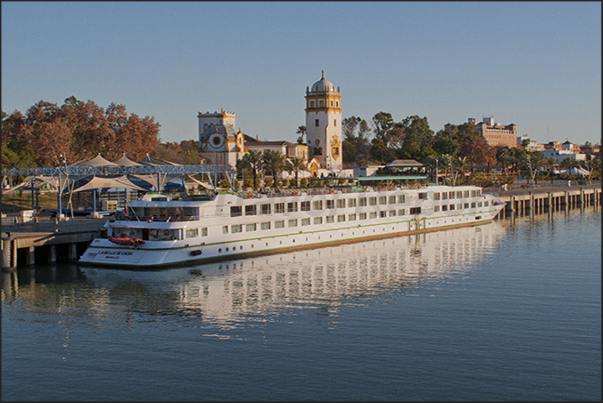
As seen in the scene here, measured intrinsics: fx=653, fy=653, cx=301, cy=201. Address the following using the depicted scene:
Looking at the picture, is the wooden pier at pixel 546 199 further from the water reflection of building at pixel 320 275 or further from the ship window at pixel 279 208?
the ship window at pixel 279 208

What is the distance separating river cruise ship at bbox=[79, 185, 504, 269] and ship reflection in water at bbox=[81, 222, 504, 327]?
4.52 feet

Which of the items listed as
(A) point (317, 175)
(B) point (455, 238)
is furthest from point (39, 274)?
(A) point (317, 175)

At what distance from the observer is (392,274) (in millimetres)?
45562

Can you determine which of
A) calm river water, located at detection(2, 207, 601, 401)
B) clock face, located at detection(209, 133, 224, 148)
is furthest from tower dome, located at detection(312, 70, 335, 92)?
calm river water, located at detection(2, 207, 601, 401)

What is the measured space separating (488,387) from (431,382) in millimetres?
2036

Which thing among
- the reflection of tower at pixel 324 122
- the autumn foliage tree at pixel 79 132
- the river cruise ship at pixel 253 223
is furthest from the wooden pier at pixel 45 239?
the reflection of tower at pixel 324 122

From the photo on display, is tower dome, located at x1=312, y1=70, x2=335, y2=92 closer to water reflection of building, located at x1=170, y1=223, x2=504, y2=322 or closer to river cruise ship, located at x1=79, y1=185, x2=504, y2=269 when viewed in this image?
river cruise ship, located at x1=79, y1=185, x2=504, y2=269

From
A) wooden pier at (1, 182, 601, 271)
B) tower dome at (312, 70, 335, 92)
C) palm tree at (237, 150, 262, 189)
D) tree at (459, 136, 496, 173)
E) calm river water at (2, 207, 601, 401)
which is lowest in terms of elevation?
calm river water at (2, 207, 601, 401)

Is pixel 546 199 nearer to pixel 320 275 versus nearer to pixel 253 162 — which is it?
pixel 253 162

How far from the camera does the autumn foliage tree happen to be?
88625mm

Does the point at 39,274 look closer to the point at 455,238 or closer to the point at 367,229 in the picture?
the point at 367,229

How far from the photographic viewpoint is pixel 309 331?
30.8m

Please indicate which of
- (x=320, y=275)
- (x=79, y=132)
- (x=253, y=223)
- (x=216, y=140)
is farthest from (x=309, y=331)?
(x=216, y=140)

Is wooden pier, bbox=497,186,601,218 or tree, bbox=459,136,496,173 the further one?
tree, bbox=459,136,496,173
